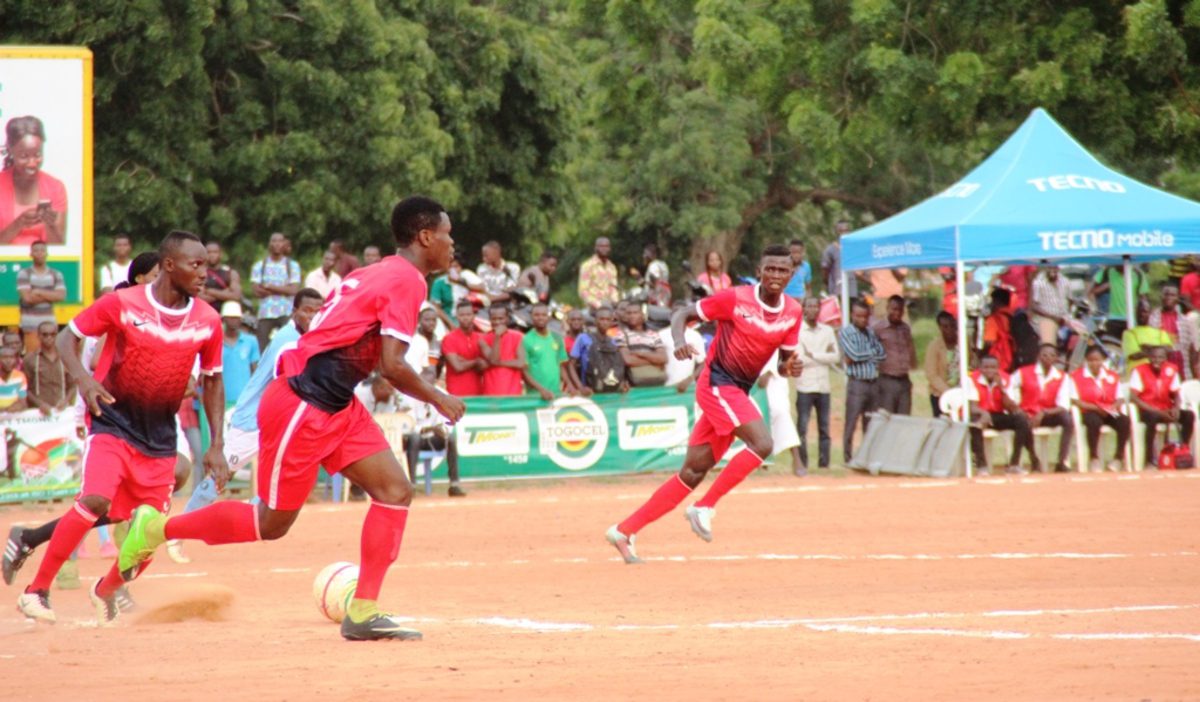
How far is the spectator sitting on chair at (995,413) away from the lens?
20.4 m

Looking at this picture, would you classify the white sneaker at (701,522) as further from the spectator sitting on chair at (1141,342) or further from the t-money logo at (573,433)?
the spectator sitting on chair at (1141,342)

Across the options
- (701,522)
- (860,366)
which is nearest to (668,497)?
(701,522)

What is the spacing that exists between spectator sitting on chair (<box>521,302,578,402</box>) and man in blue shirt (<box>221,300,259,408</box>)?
328 cm

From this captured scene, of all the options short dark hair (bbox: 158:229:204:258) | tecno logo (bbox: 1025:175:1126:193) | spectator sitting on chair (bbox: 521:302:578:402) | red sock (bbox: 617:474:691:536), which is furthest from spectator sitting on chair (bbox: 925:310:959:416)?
short dark hair (bbox: 158:229:204:258)

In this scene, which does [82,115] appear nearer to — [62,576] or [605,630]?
[62,576]

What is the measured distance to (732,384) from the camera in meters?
12.3

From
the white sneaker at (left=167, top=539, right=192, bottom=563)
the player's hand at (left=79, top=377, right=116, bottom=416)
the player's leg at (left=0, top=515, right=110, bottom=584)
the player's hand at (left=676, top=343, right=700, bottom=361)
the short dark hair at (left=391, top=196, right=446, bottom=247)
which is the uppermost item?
the short dark hair at (left=391, top=196, right=446, bottom=247)

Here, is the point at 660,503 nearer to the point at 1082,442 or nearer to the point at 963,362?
the point at 963,362

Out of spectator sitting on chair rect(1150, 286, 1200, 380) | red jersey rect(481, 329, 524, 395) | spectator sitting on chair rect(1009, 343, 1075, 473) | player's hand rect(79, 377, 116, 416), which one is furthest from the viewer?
spectator sitting on chair rect(1150, 286, 1200, 380)

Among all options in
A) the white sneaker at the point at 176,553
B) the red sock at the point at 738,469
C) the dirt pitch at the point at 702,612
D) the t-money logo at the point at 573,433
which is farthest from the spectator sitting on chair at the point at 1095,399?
the white sneaker at the point at 176,553

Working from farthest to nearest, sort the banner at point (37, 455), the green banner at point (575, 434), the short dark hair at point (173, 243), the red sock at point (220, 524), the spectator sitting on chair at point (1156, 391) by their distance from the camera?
the spectator sitting on chair at point (1156, 391), the green banner at point (575, 434), the banner at point (37, 455), the short dark hair at point (173, 243), the red sock at point (220, 524)

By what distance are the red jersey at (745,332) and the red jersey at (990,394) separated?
28.3ft

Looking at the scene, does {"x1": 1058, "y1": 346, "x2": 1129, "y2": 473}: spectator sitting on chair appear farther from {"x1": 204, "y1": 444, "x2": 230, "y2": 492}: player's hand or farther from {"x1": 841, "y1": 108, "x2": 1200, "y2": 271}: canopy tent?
{"x1": 204, "y1": 444, "x2": 230, "y2": 492}: player's hand

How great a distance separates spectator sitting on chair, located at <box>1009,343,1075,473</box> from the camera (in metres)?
20.5
